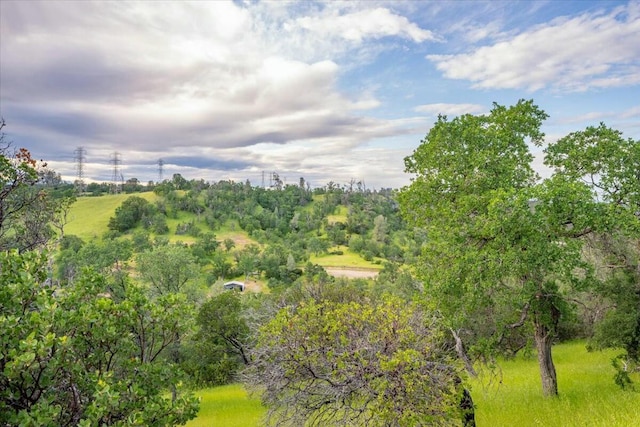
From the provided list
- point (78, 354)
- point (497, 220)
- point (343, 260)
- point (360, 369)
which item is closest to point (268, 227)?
point (343, 260)

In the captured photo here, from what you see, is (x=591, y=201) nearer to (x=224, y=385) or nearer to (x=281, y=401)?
(x=281, y=401)

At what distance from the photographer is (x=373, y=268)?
113312 mm

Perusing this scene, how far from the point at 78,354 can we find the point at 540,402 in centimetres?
1653

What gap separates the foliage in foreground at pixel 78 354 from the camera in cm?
554

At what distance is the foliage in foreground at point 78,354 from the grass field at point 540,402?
9.42m

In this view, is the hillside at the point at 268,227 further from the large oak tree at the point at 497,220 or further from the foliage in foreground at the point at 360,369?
the foliage in foreground at the point at 360,369

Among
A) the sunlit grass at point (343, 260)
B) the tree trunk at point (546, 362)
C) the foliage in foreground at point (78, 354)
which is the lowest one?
the sunlit grass at point (343, 260)

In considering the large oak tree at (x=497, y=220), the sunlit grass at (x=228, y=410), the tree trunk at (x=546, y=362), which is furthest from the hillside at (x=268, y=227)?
the large oak tree at (x=497, y=220)

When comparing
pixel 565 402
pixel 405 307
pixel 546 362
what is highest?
pixel 405 307

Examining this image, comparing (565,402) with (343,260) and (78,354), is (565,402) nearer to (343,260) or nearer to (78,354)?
(78,354)

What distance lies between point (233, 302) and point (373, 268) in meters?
87.5

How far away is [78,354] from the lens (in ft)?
21.9

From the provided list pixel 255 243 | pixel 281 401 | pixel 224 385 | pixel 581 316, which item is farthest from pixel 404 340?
pixel 255 243

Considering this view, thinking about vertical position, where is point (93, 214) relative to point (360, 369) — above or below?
below
